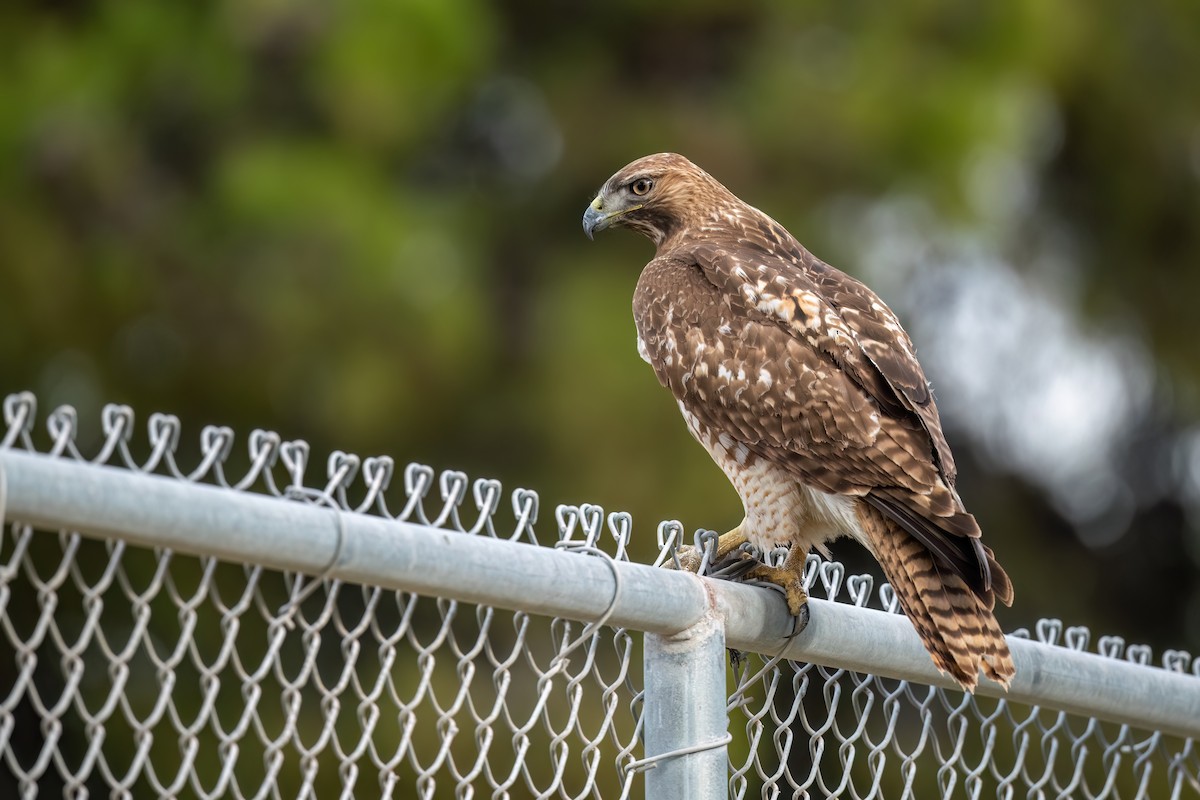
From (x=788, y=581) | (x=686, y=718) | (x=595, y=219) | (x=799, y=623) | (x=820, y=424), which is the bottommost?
(x=686, y=718)

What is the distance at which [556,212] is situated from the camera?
8.88 m

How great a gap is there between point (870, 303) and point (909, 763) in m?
1.08

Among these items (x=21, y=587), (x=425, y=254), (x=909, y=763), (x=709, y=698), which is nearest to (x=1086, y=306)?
(x=425, y=254)

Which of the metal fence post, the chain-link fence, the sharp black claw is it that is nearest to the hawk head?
the chain-link fence

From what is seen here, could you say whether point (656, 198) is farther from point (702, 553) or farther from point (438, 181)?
point (438, 181)

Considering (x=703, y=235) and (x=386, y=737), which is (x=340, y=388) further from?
(x=703, y=235)

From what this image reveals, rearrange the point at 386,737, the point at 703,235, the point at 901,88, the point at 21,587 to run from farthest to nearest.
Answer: the point at 901,88, the point at 21,587, the point at 386,737, the point at 703,235

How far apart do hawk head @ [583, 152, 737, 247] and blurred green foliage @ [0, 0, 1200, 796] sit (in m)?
2.68

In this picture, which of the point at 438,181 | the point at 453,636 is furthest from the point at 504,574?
the point at 438,181

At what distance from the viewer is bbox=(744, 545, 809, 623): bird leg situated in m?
3.00

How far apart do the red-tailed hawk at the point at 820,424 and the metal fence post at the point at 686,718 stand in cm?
36

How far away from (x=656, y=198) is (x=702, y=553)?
176 centimetres

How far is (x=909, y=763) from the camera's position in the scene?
340 cm

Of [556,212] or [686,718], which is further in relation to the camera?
[556,212]
